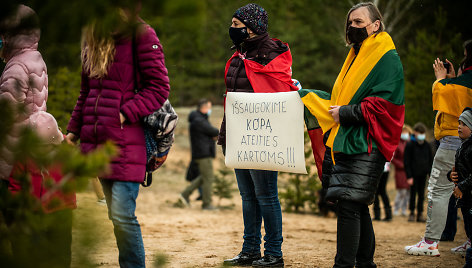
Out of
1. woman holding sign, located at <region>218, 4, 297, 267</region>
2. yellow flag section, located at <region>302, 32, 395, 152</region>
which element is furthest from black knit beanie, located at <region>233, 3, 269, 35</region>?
yellow flag section, located at <region>302, 32, 395, 152</region>

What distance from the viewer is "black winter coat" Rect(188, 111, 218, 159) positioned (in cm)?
1210

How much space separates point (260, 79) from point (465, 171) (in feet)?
6.42

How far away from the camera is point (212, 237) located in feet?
24.6

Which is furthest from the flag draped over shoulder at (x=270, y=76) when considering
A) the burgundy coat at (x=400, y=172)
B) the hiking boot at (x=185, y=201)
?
the burgundy coat at (x=400, y=172)

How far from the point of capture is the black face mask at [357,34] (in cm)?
400

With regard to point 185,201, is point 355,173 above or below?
above

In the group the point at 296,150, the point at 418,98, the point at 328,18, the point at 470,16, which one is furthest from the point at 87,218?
the point at 328,18

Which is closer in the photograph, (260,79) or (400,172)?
(260,79)

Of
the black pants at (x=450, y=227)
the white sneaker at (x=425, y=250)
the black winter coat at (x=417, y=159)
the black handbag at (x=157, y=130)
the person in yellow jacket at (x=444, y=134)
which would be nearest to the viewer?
the black handbag at (x=157, y=130)

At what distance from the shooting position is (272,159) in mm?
4648

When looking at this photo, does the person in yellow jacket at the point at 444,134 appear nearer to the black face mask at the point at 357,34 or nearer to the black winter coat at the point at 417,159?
the black face mask at the point at 357,34

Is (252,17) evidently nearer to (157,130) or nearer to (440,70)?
(157,130)

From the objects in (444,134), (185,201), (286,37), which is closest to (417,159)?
(185,201)

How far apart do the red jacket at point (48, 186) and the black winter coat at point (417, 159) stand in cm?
1012
